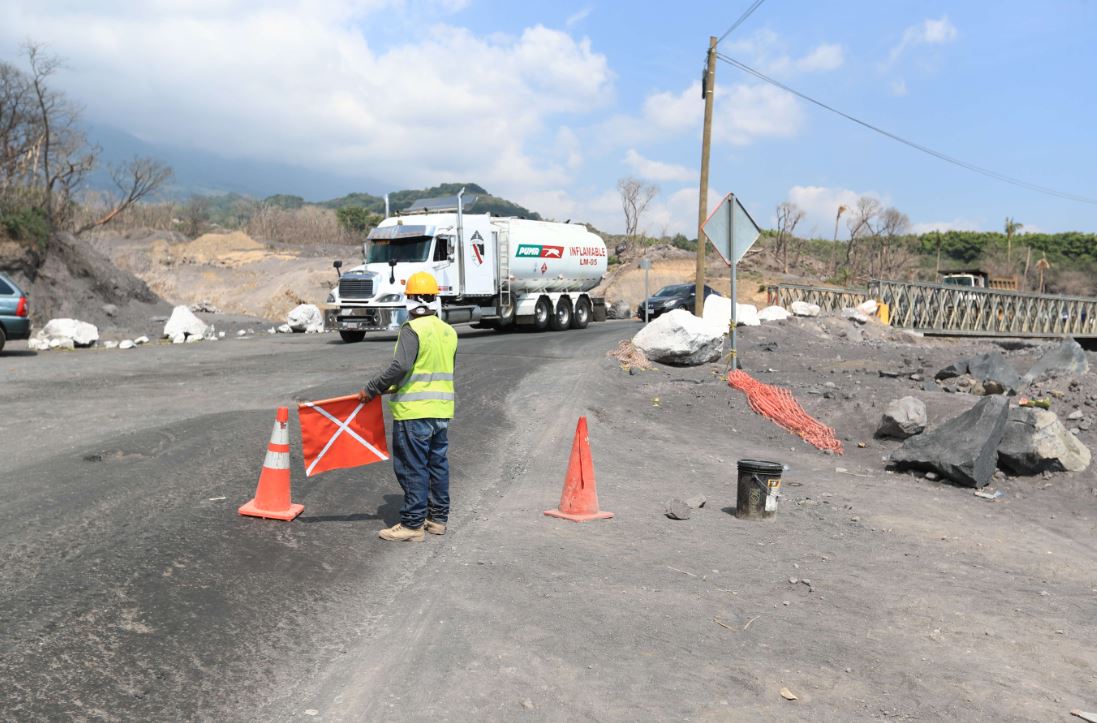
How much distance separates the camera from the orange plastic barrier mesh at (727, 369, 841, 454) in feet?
41.1

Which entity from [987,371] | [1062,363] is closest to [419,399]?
[987,371]

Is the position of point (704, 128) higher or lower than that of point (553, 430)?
higher

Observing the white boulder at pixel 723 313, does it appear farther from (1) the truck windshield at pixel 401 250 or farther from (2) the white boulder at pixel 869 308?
(2) the white boulder at pixel 869 308

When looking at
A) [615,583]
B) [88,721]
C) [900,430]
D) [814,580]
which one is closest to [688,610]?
[615,583]

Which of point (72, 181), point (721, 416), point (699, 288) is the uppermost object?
point (72, 181)

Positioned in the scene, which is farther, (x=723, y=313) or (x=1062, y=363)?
(x=723, y=313)

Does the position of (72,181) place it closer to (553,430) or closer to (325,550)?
(553,430)

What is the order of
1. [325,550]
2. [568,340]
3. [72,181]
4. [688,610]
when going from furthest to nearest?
Answer: [72,181], [568,340], [325,550], [688,610]

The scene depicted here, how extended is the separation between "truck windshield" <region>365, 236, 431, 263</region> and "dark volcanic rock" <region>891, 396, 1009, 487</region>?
52.3ft

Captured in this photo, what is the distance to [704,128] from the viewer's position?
23844mm

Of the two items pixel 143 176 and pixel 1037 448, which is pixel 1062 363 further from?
pixel 143 176

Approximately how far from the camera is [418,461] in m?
6.64

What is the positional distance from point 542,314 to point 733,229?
15.4m

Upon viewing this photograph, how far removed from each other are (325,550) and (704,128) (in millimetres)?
19926
